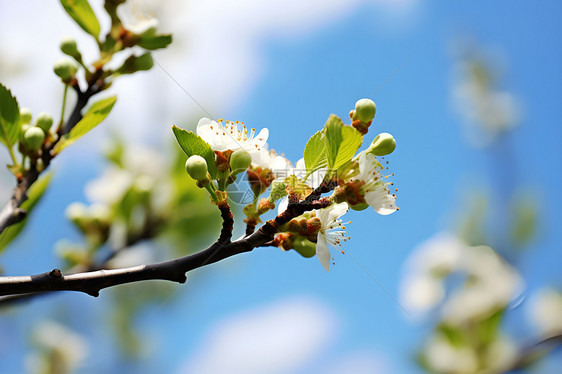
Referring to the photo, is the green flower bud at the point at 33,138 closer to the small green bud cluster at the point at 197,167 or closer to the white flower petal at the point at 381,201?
the small green bud cluster at the point at 197,167

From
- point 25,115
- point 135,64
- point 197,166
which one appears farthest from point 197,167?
point 25,115

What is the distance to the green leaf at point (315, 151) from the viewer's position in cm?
92

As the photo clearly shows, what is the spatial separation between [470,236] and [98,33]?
1730mm

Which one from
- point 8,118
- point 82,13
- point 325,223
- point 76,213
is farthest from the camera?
point 76,213

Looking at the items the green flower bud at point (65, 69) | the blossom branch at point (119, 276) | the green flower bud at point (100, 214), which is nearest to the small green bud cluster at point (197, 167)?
the blossom branch at point (119, 276)

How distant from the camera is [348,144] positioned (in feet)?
2.90

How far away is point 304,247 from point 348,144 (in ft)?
0.88

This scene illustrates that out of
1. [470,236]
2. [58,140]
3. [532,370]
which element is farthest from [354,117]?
[470,236]

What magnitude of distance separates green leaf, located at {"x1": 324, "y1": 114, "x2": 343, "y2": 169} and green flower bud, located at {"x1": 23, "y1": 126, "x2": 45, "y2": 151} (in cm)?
82

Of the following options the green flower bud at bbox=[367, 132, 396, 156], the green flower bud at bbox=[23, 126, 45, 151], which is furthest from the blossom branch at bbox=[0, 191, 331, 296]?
the green flower bud at bbox=[23, 126, 45, 151]

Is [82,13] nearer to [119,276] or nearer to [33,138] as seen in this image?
[33,138]

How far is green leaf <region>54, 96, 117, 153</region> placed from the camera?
4.34ft

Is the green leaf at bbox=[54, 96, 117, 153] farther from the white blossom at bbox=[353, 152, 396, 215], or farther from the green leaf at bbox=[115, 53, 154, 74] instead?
the white blossom at bbox=[353, 152, 396, 215]

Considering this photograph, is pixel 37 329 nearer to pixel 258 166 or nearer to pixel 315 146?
pixel 258 166
